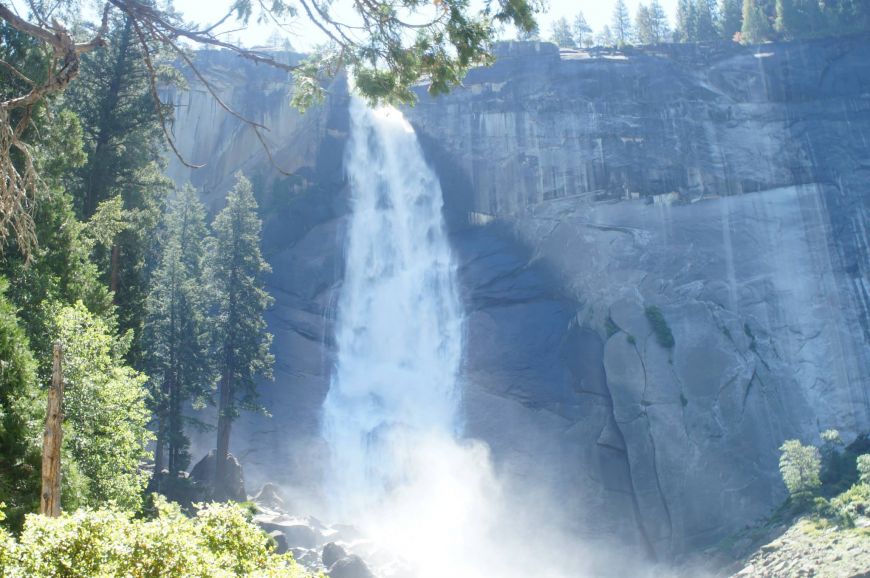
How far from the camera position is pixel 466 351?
40.2 metres

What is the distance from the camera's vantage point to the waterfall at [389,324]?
37.7m

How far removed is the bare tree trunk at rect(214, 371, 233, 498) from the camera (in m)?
30.3

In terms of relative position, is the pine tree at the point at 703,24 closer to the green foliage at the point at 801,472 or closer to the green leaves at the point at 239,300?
the green foliage at the point at 801,472

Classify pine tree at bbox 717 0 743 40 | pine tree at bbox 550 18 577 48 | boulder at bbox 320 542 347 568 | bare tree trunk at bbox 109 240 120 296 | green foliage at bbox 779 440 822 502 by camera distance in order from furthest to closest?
pine tree at bbox 550 18 577 48 < pine tree at bbox 717 0 743 40 < green foliage at bbox 779 440 822 502 < boulder at bbox 320 542 347 568 < bare tree trunk at bbox 109 240 120 296

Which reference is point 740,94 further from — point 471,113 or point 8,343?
point 8,343

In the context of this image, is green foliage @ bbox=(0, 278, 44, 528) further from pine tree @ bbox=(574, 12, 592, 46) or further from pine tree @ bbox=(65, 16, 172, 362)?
pine tree @ bbox=(574, 12, 592, 46)

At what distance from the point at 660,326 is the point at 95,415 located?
28911mm

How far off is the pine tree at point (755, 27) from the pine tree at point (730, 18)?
5223 millimetres

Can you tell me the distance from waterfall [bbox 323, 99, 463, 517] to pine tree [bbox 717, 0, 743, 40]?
2584cm

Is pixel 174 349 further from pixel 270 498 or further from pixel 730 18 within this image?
pixel 730 18

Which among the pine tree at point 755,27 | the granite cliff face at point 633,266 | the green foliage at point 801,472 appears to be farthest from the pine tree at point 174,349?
the pine tree at point 755,27

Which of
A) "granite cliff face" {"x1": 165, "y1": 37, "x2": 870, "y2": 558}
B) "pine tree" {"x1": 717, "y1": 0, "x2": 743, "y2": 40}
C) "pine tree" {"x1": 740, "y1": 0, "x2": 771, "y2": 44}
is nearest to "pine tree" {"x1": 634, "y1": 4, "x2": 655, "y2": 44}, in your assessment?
"pine tree" {"x1": 717, "y1": 0, "x2": 743, "y2": 40}

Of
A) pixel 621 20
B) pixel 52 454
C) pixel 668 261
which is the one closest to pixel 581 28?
pixel 621 20

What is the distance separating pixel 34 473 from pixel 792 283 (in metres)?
35.7
